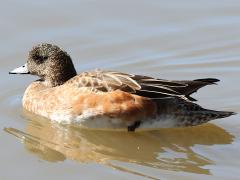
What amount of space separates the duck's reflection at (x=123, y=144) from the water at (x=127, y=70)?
12 mm

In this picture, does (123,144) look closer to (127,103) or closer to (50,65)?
A: (127,103)

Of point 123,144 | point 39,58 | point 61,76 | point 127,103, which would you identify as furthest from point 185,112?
point 39,58

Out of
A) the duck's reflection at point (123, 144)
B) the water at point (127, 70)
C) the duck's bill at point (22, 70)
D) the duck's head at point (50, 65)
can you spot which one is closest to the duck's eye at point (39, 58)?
the duck's head at point (50, 65)

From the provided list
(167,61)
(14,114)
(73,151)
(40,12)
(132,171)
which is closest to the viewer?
(132,171)

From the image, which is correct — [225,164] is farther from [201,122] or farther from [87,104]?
[87,104]

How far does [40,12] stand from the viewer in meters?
12.3

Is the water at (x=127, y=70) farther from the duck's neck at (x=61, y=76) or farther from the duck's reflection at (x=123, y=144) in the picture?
the duck's neck at (x=61, y=76)

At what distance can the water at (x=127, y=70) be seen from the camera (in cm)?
830

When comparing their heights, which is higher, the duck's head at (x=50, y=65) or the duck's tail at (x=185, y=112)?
the duck's head at (x=50, y=65)

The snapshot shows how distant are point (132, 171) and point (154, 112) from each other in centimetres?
122

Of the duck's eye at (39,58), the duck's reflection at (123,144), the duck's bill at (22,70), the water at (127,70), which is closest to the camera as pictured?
the water at (127,70)

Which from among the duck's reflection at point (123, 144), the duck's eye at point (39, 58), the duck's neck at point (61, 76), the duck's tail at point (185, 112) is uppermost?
the duck's eye at point (39, 58)

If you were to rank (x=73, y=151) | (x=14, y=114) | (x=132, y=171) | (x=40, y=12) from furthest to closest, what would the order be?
(x=40, y=12) < (x=14, y=114) < (x=73, y=151) < (x=132, y=171)

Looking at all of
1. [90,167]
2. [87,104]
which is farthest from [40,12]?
[90,167]
